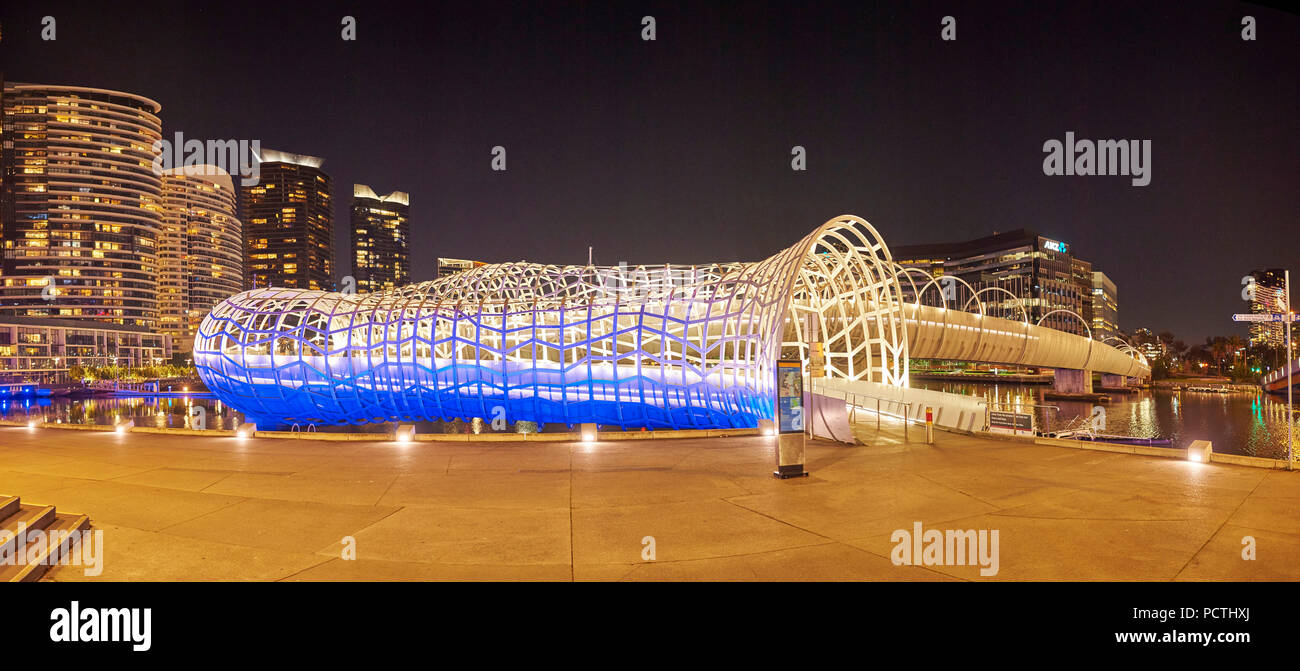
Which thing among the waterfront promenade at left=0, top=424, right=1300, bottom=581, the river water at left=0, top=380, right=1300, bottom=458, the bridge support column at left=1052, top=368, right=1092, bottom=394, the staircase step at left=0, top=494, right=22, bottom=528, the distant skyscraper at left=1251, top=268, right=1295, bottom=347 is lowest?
the river water at left=0, top=380, right=1300, bottom=458

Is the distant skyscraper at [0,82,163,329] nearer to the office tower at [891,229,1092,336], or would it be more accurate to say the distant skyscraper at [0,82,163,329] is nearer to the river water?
the river water

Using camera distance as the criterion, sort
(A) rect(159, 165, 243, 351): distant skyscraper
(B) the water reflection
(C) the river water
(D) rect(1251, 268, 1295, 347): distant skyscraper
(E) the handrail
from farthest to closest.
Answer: (A) rect(159, 165, 243, 351): distant skyscraper < (C) the river water < (B) the water reflection < (E) the handrail < (D) rect(1251, 268, 1295, 347): distant skyscraper

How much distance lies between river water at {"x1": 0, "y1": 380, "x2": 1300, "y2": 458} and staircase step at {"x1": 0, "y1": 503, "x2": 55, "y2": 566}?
34202 millimetres

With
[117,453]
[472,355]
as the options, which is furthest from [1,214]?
[117,453]

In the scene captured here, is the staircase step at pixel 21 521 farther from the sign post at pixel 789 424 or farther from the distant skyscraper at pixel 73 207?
the distant skyscraper at pixel 73 207

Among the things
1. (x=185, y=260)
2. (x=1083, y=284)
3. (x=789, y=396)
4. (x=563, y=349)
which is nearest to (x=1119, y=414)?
(x=563, y=349)

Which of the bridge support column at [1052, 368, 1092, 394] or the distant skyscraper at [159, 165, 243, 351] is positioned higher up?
the distant skyscraper at [159, 165, 243, 351]

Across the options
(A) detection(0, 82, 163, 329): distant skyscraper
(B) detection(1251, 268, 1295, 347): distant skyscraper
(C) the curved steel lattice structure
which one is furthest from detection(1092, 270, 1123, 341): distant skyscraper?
(A) detection(0, 82, 163, 329): distant skyscraper

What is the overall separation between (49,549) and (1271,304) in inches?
840

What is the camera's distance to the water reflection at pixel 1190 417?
36500 millimetres

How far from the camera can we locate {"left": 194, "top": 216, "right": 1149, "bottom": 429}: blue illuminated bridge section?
26297 millimetres

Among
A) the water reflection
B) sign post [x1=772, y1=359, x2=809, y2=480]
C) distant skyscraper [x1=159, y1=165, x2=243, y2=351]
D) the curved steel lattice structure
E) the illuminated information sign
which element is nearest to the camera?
sign post [x1=772, y1=359, x2=809, y2=480]
